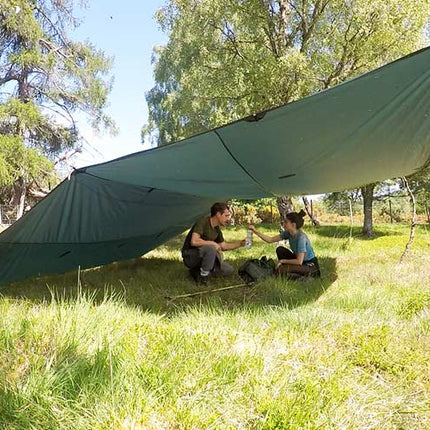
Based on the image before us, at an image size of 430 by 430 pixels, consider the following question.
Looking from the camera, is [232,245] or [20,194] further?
[20,194]

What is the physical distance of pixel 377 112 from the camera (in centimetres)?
207

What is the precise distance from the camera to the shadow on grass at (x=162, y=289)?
264 centimetres

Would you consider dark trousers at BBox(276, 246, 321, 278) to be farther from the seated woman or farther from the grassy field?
the grassy field

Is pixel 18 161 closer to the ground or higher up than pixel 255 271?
higher up

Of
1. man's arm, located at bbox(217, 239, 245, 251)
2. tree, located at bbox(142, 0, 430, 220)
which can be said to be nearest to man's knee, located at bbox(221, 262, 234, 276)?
man's arm, located at bbox(217, 239, 245, 251)

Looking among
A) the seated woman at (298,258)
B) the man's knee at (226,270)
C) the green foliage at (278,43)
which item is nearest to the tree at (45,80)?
the green foliage at (278,43)

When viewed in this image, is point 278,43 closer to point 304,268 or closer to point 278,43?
point 278,43

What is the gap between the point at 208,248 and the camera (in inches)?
135

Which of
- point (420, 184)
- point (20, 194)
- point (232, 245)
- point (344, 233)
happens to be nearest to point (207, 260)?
point (232, 245)

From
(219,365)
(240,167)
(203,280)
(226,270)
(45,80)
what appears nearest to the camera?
(219,365)

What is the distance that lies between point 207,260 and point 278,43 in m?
4.47

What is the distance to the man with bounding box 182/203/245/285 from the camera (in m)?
3.42

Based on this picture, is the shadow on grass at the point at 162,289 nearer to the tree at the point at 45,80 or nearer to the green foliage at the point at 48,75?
the tree at the point at 45,80

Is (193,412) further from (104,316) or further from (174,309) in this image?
(174,309)
